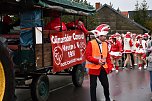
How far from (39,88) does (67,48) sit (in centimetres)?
170

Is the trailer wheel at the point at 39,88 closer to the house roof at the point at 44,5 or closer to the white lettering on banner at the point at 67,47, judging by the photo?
the white lettering on banner at the point at 67,47

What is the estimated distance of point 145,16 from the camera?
157 feet

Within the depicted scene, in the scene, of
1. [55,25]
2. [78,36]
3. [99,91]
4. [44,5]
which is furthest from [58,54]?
[99,91]

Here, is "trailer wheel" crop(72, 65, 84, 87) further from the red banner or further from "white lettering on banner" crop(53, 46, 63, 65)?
"white lettering on banner" crop(53, 46, 63, 65)

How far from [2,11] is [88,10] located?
3591mm

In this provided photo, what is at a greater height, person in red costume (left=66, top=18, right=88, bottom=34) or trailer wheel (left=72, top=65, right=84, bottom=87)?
person in red costume (left=66, top=18, right=88, bottom=34)

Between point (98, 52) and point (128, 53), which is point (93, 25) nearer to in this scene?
point (128, 53)

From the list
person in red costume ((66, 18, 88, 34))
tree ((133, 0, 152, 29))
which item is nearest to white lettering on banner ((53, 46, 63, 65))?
person in red costume ((66, 18, 88, 34))

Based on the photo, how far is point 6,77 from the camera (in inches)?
232

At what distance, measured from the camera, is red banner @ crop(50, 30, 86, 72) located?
9.12 metres

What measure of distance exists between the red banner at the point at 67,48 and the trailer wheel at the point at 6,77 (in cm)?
309

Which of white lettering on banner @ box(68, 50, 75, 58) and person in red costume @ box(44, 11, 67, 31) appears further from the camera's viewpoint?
white lettering on banner @ box(68, 50, 75, 58)

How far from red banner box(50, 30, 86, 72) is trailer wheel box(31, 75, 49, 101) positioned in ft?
1.46

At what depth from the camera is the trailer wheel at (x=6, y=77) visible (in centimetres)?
584
